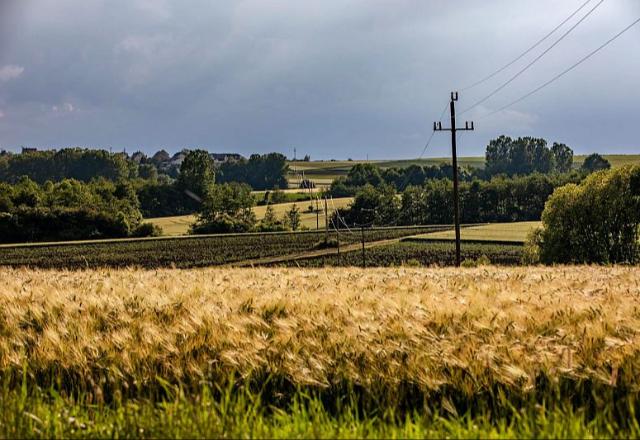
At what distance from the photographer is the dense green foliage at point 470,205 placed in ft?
435

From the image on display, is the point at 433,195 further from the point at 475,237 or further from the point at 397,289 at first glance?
the point at 397,289

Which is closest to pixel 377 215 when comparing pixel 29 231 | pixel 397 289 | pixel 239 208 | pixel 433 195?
pixel 433 195

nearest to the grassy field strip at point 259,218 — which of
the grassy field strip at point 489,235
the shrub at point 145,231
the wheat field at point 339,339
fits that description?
the shrub at point 145,231

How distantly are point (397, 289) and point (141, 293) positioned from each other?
147 inches

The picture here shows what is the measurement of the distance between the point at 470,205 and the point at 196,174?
61.1 m

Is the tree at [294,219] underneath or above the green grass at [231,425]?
underneath

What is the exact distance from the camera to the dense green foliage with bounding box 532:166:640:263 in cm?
5269

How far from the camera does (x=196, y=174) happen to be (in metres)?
150

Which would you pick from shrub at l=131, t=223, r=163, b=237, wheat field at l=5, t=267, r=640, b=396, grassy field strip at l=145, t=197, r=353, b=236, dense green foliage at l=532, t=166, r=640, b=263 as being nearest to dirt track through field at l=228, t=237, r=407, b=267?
dense green foliage at l=532, t=166, r=640, b=263

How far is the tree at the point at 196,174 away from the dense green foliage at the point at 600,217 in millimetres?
103056

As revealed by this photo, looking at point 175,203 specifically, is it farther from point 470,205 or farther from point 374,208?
point 470,205

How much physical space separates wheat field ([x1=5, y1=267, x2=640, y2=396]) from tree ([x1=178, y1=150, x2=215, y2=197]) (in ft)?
460

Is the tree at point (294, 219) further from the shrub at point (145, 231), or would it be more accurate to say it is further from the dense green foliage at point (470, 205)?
the shrub at point (145, 231)

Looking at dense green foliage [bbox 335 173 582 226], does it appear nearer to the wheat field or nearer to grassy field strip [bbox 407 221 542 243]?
grassy field strip [bbox 407 221 542 243]
